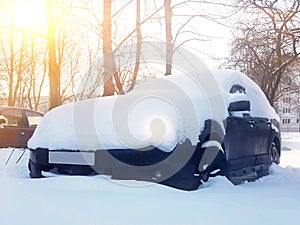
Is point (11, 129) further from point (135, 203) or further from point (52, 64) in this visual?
point (135, 203)

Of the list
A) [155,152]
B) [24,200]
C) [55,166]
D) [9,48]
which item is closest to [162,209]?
[155,152]

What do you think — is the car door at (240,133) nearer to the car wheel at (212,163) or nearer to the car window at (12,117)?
the car wheel at (212,163)

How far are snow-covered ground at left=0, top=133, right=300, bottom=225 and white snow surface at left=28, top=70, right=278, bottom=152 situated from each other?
44 centimetres

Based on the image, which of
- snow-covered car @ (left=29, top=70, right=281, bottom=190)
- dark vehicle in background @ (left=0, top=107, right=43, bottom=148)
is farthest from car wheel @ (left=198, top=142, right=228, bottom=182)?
dark vehicle in background @ (left=0, top=107, right=43, bottom=148)

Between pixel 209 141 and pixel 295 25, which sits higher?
pixel 295 25

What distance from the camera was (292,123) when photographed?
69000mm

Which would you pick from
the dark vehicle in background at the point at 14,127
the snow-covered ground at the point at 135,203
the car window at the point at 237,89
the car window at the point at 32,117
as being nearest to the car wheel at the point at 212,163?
the snow-covered ground at the point at 135,203

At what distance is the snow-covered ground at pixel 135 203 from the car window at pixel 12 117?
5.69 m

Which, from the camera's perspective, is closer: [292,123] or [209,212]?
[209,212]

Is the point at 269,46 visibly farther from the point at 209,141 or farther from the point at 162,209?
the point at 162,209

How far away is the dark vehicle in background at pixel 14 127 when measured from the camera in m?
9.88

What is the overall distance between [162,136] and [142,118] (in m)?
0.30

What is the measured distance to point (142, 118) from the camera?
434 centimetres

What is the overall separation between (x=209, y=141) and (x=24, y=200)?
6.37 ft
